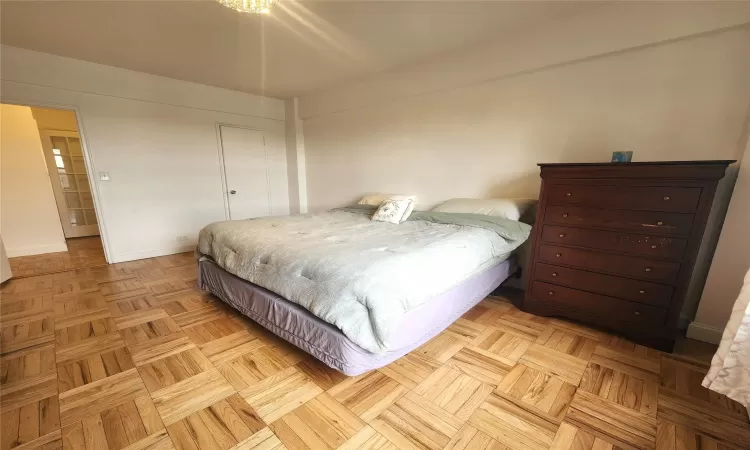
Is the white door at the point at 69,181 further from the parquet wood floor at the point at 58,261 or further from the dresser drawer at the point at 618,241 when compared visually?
the dresser drawer at the point at 618,241

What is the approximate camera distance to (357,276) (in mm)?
1272

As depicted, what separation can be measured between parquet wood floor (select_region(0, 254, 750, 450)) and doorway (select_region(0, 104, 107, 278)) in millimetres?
1912

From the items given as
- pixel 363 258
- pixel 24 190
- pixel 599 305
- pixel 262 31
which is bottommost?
pixel 599 305

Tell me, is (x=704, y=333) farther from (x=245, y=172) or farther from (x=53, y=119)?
(x=53, y=119)

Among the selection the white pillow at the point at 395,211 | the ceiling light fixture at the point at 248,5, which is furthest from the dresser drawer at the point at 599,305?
the ceiling light fixture at the point at 248,5

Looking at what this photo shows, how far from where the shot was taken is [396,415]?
1.25 meters

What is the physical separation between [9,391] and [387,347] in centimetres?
186

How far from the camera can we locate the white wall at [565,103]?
173 centimetres

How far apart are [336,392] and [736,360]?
5.22ft

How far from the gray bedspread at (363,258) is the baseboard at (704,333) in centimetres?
114

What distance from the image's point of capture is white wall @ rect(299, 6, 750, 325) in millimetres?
1726

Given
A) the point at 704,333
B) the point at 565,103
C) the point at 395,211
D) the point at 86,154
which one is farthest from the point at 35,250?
the point at 704,333

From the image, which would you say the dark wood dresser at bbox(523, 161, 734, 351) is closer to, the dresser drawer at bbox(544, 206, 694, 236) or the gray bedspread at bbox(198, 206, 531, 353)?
the dresser drawer at bbox(544, 206, 694, 236)

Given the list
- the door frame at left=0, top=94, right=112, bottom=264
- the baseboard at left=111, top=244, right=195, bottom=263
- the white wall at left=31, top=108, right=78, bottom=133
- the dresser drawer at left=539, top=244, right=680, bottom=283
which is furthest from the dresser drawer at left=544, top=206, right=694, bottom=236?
the white wall at left=31, top=108, right=78, bottom=133
